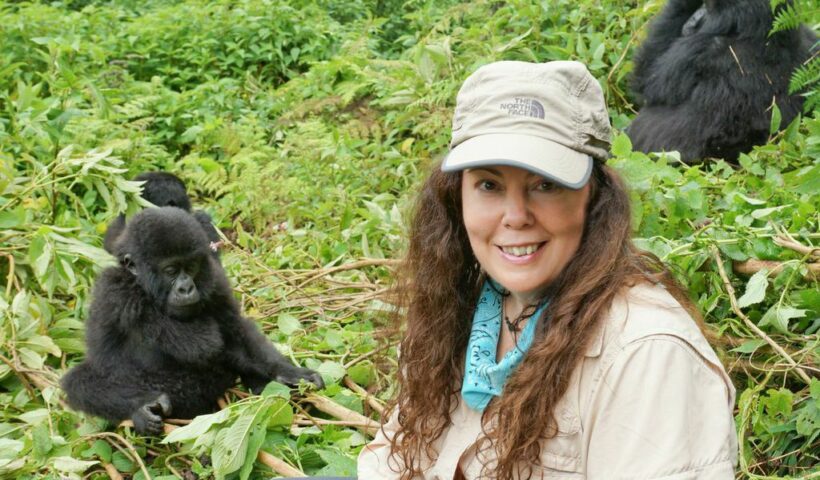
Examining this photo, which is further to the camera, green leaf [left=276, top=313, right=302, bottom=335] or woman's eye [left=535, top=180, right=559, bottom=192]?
green leaf [left=276, top=313, right=302, bottom=335]

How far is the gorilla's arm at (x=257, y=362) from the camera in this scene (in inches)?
136

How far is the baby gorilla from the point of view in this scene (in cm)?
336

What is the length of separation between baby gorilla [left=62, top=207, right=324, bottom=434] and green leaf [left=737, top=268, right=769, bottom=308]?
1.57 meters

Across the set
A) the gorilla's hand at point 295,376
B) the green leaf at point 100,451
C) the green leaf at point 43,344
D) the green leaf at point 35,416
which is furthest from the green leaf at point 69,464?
the green leaf at point 43,344

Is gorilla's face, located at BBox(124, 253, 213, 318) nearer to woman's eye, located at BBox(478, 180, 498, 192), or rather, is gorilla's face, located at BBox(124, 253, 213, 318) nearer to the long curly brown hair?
the long curly brown hair

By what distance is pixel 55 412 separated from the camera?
11.4ft

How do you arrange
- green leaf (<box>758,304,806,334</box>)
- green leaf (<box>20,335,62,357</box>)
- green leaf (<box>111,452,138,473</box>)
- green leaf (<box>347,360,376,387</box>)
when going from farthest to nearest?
green leaf (<box>20,335,62,357</box>), green leaf (<box>347,360,376,387</box>), green leaf (<box>111,452,138,473</box>), green leaf (<box>758,304,806,334</box>)

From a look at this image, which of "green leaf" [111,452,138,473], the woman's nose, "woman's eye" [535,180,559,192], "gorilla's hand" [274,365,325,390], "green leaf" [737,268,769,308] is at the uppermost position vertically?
"woman's eye" [535,180,559,192]

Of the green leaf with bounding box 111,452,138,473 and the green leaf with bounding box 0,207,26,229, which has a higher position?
the green leaf with bounding box 0,207,26,229

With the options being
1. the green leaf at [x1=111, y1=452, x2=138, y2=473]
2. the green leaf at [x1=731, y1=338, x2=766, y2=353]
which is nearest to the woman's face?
the green leaf at [x1=731, y1=338, x2=766, y2=353]

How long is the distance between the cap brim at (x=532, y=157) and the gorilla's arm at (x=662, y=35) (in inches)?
171

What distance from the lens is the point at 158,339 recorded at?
11.2 ft

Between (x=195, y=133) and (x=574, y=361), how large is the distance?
5.55 m

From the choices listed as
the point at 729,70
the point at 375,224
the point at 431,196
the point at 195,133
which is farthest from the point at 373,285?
the point at 195,133
